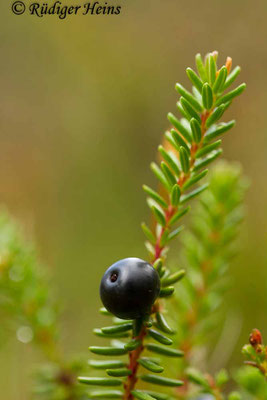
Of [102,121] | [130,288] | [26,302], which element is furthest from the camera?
[102,121]

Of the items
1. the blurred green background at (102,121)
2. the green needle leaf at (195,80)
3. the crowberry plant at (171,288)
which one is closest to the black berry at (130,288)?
the crowberry plant at (171,288)

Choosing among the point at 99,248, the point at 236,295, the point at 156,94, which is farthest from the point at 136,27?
the point at 236,295

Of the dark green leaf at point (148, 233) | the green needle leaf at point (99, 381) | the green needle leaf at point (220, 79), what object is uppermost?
the green needle leaf at point (220, 79)

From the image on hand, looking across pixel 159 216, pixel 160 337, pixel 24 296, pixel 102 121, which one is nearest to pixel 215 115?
pixel 159 216

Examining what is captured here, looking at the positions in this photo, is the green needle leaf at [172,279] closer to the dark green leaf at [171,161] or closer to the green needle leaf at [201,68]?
the dark green leaf at [171,161]

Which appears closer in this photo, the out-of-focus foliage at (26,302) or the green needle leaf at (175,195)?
the green needle leaf at (175,195)

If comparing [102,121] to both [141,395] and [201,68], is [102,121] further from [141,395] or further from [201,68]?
[141,395]
